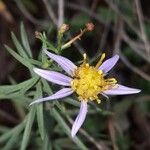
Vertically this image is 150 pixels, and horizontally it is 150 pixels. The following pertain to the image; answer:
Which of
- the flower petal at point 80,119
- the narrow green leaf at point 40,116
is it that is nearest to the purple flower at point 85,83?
the flower petal at point 80,119

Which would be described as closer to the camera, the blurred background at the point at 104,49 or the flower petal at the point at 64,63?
the flower petal at the point at 64,63

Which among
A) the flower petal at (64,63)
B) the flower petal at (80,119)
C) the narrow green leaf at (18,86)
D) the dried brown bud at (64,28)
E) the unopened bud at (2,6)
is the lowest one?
the flower petal at (80,119)

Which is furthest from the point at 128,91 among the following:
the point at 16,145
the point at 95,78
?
the point at 16,145

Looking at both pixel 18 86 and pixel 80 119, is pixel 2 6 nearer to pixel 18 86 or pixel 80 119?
pixel 18 86

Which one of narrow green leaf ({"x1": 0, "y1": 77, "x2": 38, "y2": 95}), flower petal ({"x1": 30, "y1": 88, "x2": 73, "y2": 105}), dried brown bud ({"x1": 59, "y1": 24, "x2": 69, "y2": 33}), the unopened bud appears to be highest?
the unopened bud

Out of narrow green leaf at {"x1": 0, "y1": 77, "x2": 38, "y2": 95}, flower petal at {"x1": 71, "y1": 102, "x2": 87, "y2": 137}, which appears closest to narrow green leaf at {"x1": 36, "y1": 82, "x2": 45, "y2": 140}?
narrow green leaf at {"x1": 0, "y1": 77, "x2": 38, "y2": 95}

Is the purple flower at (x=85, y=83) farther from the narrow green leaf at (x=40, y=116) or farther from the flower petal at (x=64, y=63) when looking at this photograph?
the narrow green leaf at (x=40, y=116)

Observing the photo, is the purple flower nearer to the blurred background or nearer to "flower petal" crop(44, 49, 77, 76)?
"flower petal" crop(44, 49, 77, 76)

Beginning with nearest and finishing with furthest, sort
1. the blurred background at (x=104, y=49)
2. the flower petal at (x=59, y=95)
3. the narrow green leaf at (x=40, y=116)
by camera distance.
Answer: the flower petal at (x=59, y=95), the narrow green leaf at (x=40, y=116), the blurred background at (x=104, y=49)

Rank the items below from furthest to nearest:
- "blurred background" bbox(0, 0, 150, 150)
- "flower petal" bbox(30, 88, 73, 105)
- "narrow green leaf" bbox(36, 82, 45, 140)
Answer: "blurred background" bbox(0, 0, 150, 150)
"narrow green leaf" bbox(36, 82, 45, 140)
"flower petal" bbox(30, 88, 73, 105)
